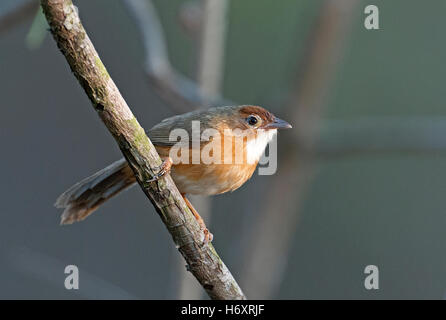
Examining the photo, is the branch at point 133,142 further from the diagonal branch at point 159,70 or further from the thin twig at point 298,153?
the thin twig at point 298,153

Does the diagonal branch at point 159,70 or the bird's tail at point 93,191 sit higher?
the diagonal branch at point 159,70

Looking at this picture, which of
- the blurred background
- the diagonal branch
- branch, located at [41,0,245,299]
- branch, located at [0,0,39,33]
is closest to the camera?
branch, located at [41,0,245,299]

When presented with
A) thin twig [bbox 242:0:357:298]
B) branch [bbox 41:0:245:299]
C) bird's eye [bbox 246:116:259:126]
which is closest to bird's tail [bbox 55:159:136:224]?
bird's eye [bbox 246:116:259:126]

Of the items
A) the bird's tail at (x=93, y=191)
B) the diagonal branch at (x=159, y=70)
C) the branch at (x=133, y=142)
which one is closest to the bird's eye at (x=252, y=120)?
the bird's tail at (x=93, y=191)

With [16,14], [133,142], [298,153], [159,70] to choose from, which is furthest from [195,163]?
[298,153]

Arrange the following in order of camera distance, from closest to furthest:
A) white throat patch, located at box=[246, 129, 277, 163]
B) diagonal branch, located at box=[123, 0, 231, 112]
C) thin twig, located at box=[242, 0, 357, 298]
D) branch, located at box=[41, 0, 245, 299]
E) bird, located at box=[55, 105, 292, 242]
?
branch, located at box=[41, 0, 245, 299] → bird, located at box=[55, 105, 292, 242] → white throat patch, located at box=[246, 129, 277, 163] → diagonal branch, located at box=[123, 0, 231, 112] → thin twig, located at box=[242, 0, 357, 298]

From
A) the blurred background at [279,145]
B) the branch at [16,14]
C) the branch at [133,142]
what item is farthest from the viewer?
the blurred background at [279,145]

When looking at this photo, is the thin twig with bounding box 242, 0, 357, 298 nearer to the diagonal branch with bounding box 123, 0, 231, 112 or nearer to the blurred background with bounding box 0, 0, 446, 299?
the blurred background with bounding box 0, 0, 446, 299
